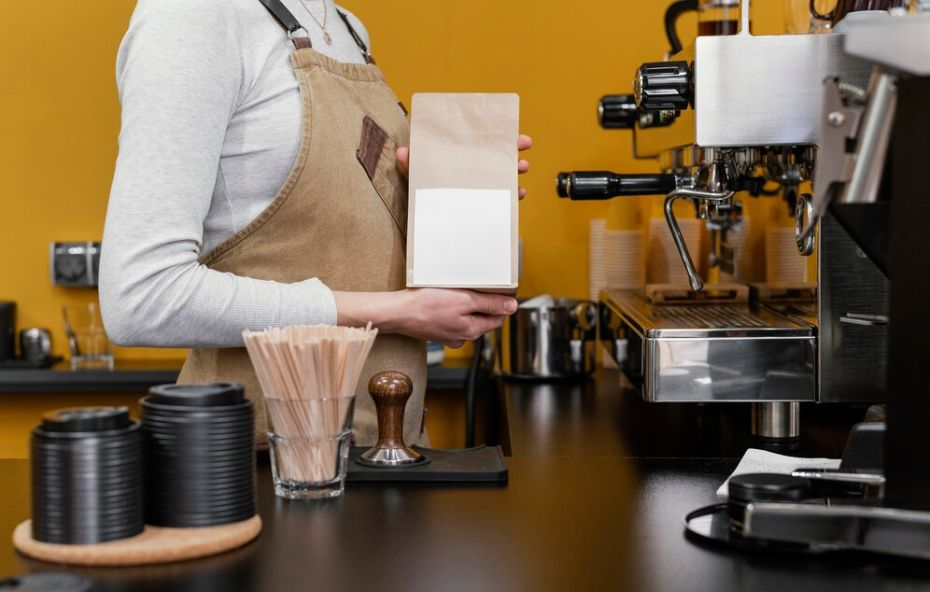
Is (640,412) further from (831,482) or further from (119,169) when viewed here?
(119,169)

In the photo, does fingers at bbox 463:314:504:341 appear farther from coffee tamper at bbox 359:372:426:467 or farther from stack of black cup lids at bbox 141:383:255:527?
stack of black cup lids at bbox 141:383:255:527

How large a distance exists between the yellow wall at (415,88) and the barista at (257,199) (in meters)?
1.19

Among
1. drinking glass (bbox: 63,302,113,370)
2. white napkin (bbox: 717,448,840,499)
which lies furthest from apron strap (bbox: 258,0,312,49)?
drinking glass (bbox: 63,302,113,370)

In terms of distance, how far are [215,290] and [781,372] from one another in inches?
30.5

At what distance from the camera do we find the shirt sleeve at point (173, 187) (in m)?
1.27

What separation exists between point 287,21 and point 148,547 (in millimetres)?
758

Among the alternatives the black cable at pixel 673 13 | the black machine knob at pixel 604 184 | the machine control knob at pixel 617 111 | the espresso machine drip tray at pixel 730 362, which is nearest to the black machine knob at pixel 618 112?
the machine control knob at pixel 617 111

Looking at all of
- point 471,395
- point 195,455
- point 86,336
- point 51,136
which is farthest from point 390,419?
point 51,136

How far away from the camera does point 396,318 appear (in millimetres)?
1431

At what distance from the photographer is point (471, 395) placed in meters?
2.52

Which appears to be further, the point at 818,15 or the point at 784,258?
the point at 784,258

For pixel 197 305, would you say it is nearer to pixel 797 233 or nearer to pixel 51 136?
pixel 797 233

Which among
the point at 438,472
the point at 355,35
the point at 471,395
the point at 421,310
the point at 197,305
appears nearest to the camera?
the point at 438,472

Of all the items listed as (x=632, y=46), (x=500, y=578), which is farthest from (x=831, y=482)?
(x=632, y=46)
